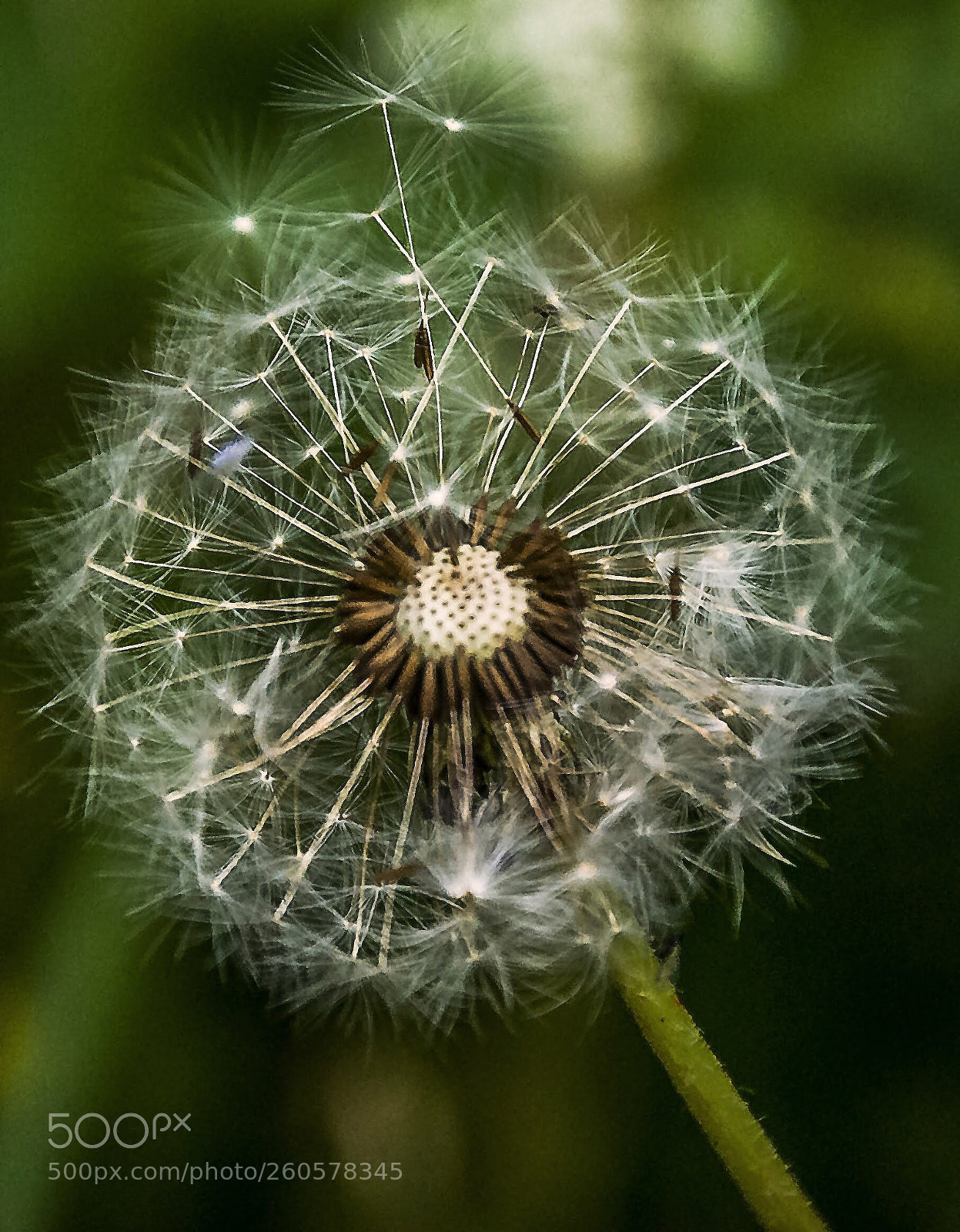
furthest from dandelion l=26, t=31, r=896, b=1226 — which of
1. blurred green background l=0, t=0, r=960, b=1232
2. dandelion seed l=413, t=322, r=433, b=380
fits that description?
blurred green background l=0, t=0, r=960, b=1232

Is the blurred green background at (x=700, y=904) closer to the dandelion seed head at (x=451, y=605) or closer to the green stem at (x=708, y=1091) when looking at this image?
the dandelion seed head at (x=451, y=605)

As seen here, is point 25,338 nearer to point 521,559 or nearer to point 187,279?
point 187,279

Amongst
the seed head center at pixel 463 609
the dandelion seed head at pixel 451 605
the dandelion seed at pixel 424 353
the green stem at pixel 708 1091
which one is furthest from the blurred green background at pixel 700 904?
the seed head center at pixel 463 609

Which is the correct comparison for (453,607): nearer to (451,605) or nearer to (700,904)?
(451,605)

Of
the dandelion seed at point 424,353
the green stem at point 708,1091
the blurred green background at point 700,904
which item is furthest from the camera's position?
the blurred green background at point 700,904

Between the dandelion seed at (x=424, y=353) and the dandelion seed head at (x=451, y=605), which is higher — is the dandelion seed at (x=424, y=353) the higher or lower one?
the higher one

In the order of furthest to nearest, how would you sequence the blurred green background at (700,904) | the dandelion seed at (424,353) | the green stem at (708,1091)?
the blurred green background at (700,904)
the dandelion seed at (424,353)
the green stem at (708,1091)
